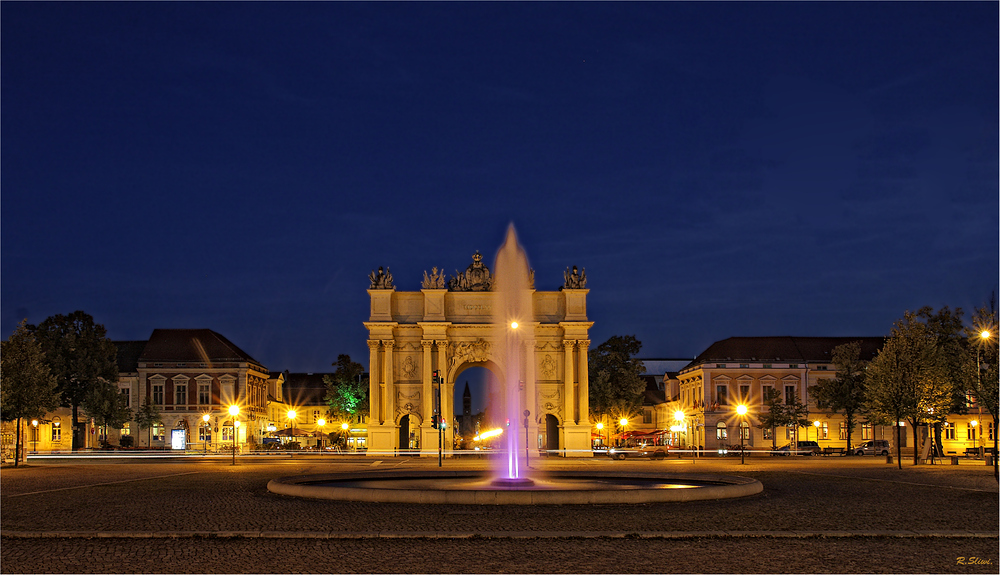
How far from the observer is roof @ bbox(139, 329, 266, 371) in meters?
92.9

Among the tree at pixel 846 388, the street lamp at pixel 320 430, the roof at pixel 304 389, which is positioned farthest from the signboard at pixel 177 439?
the tree at pixel 846 388

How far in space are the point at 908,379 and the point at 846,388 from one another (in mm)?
29774

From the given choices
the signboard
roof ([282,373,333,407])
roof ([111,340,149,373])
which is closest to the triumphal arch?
the signboard

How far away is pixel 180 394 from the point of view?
90.8 metres

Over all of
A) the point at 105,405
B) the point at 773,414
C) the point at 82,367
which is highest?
the point at 82,367

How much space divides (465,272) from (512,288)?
469 inches

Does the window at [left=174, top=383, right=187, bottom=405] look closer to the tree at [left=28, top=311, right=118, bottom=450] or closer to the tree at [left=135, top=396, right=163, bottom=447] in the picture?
the tree at [left=135, top=396, right=163, bottom=447]

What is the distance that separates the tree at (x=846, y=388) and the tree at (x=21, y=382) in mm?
57953

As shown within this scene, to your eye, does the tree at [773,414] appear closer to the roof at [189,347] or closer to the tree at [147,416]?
the roof at [189,347]

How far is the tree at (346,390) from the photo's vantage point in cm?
9712

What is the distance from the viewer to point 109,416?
79438 millimetres

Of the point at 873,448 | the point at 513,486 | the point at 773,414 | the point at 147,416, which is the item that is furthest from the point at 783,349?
the point at 513,486

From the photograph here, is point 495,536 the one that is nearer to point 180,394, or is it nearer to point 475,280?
point 475,280

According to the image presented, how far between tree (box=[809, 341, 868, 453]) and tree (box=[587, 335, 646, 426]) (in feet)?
62.4
